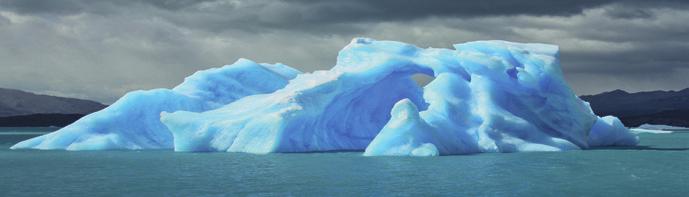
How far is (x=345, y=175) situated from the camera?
67.2 ft

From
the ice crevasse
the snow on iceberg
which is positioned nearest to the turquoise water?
the ice crevasse

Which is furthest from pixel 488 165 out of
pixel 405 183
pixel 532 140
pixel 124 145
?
pixel 124 145

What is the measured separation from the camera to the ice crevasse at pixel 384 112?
2956cm

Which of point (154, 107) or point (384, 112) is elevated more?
point (154, 107)

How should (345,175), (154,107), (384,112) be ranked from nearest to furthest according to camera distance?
(345,175) → (384,112) → (154,107)

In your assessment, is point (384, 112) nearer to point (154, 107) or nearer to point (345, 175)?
point (154, 107)

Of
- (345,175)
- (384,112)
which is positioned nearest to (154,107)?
(384,112)

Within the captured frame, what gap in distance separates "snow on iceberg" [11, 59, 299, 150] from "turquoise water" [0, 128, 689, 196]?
19.1ft

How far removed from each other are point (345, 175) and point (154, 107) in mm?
17596

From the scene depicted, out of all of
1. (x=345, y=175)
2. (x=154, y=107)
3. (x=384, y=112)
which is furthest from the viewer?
(x=154, y=107)

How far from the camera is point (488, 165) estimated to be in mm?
23391

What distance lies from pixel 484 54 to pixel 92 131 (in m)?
15.2

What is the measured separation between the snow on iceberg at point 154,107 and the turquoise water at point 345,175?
5810 mm

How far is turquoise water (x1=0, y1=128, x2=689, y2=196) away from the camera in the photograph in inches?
675
